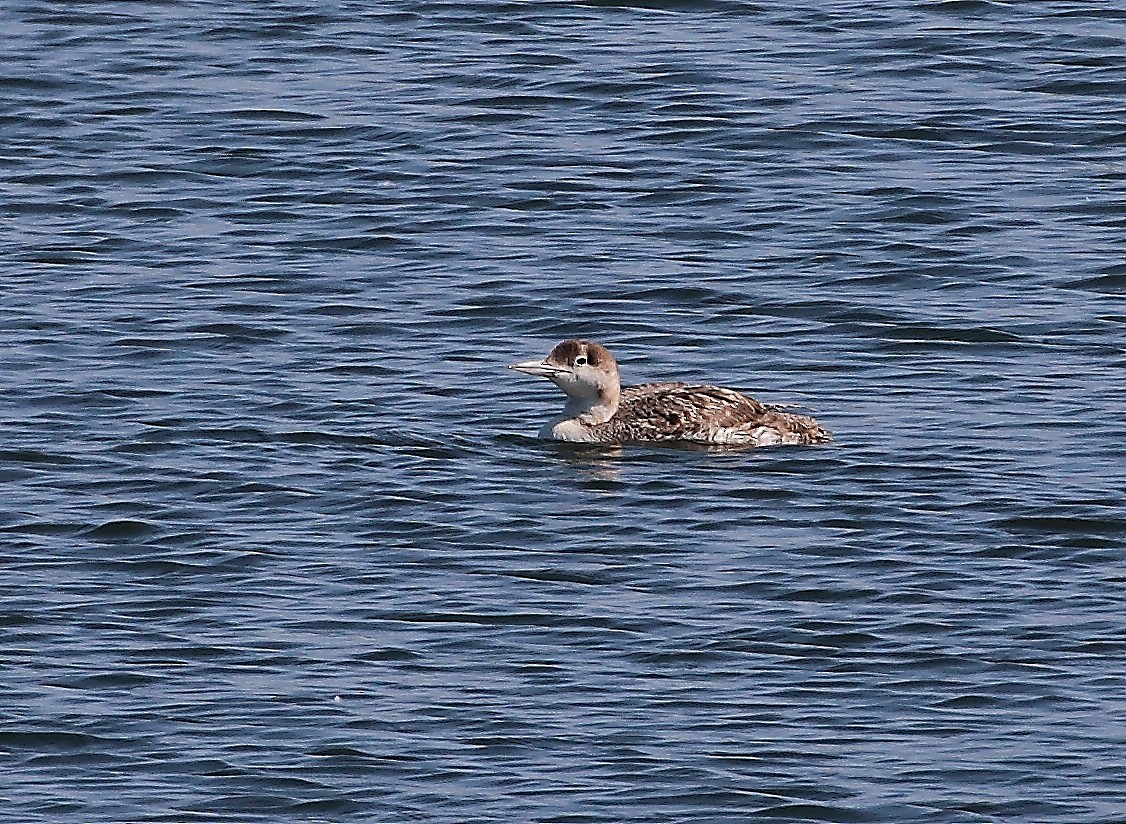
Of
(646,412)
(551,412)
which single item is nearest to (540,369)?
(646,412)

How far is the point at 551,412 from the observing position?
19859 millimetres

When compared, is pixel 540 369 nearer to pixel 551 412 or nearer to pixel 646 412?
pixel 646 412

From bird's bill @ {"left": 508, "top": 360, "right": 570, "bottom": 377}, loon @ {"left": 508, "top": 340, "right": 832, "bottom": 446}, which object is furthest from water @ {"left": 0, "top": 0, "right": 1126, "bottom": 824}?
bird's bill @ {"left": 508, "top": 360, "right": 570, "bottom": 377}

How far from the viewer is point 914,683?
14.2 metres

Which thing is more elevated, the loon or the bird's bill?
the bird's bill

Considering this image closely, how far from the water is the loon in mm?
234

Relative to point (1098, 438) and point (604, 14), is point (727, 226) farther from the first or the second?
point (604, 14)

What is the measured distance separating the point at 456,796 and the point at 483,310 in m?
8.49

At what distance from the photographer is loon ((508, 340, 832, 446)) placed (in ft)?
60.5

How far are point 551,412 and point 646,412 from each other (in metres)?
1.03

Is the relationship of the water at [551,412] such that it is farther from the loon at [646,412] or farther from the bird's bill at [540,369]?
Result: the bird's bill at [540,369]

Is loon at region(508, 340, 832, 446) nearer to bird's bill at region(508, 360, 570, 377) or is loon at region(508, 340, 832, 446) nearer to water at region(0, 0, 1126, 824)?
bird's bill at region(508, 360, 570, 377)

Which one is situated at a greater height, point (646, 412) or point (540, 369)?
point (540, 369)

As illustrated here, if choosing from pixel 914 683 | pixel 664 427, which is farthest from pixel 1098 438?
pixel 914 683
